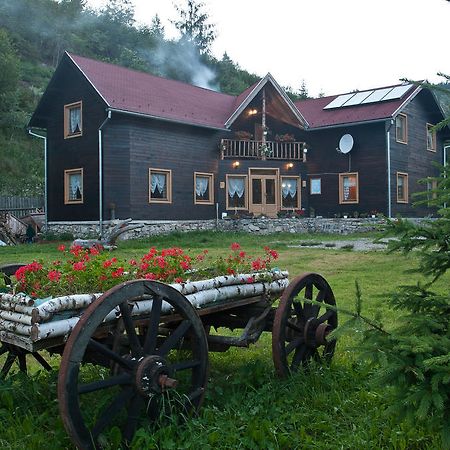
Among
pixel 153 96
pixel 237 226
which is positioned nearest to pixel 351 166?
pixel 237 226

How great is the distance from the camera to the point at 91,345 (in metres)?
2.91

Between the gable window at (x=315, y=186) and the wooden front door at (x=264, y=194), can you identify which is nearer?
the wooden front door at (x=264, y=194)

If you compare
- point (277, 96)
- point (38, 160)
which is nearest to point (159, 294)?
point (277, 96)

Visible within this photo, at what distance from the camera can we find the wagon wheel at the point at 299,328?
4145mm

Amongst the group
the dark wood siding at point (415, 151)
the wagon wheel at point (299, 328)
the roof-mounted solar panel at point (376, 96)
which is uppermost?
the roof-mounted solar panel at point (376, 96)

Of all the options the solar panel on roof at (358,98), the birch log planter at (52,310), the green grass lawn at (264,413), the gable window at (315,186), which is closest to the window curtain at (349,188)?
the gable window at (315,186)

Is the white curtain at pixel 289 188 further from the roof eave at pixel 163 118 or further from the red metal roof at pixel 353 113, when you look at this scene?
the roof eave at pixel 163 118

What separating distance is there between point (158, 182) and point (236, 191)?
4.21 m

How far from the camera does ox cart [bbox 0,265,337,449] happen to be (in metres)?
2.87

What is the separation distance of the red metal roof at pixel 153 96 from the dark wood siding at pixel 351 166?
4.64m

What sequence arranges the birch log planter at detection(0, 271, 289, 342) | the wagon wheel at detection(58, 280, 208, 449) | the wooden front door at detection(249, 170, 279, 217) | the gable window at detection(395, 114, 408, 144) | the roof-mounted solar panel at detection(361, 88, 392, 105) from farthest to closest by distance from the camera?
the roof-mounted solar panel at detection(361, 88, 392, 105), the gable window at detection(395, 114, 408, 144), the wooden front door at detection(249, 170, 279, 217), the birch log planter at detection(0, 271, 289, 342), the wagon wheel at detection(58, 280, 208, 449)

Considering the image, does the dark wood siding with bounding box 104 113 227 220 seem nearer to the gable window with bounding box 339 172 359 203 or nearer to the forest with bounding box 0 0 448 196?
the gable window with bounding box 339 172 359 203

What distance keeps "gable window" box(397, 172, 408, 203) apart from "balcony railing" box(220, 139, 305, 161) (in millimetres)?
4645

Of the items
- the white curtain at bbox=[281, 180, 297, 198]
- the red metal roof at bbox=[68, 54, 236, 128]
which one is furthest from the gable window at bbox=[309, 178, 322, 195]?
the red metal roof at bbox=[68, 54, 236, 128]
